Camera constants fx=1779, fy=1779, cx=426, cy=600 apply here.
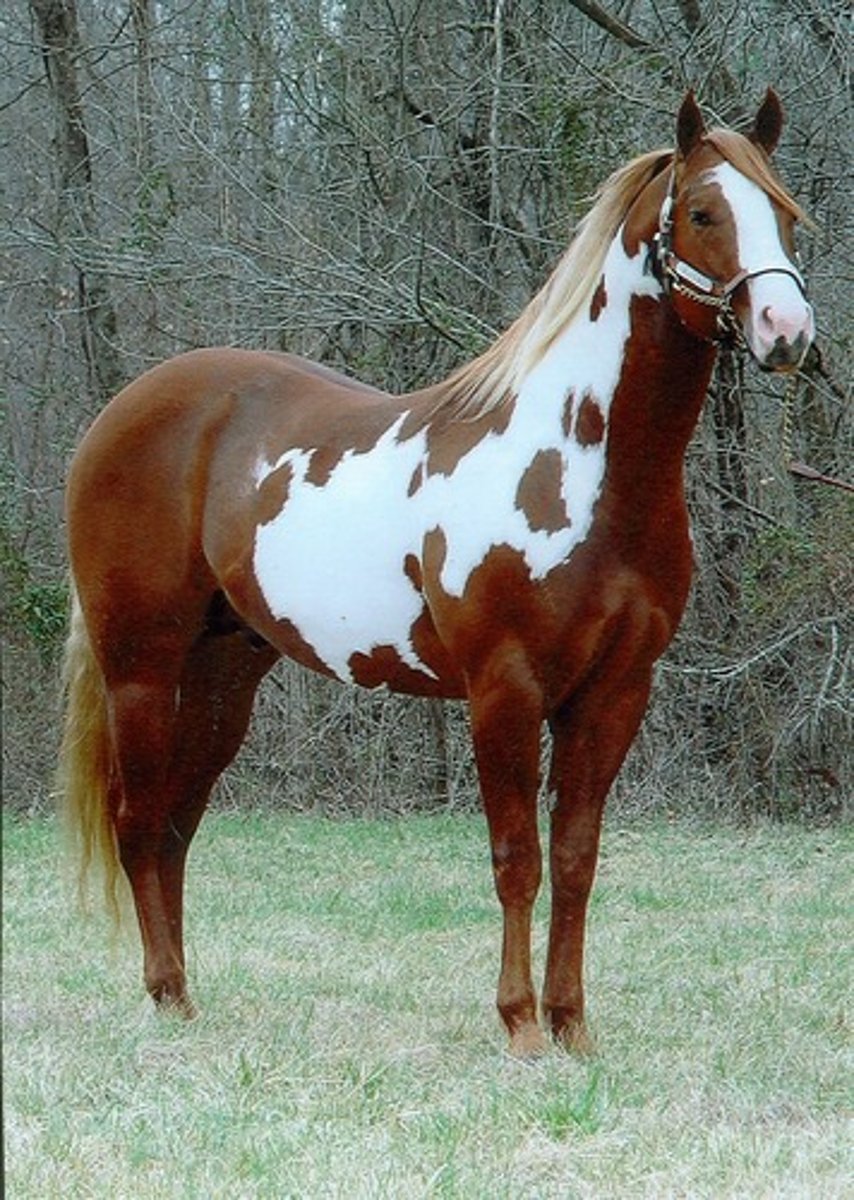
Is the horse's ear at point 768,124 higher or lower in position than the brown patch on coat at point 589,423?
higher

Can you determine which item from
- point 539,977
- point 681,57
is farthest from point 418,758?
point 539,977

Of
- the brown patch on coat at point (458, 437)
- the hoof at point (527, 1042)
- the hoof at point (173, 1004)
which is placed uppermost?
the brown patch on coat at point (458, 437)

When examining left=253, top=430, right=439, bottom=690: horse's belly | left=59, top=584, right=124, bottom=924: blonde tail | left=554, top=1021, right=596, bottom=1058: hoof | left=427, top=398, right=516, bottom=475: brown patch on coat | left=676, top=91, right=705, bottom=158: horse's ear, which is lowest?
left=554, top=1021, right=596, bottom=1058: hoof

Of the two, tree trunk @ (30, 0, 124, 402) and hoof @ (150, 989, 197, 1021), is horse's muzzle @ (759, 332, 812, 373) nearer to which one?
hoof @ (150, 989, 197, 1021)

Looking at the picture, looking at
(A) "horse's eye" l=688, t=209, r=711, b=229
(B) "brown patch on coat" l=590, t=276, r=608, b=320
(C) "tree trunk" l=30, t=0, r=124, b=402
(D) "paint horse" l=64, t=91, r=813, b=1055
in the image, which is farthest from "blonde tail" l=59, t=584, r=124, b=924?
(C) "tree trunk" l=30, t=0, r=124, b=402

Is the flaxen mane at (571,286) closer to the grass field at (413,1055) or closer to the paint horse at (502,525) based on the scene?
the paint horse at (502,525)

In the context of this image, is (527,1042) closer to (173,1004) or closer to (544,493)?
(173,1004)

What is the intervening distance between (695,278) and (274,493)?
4.02 ft

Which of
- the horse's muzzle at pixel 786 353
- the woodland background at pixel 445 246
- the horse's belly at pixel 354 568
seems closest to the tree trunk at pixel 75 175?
the woodland background at pixel 445 246

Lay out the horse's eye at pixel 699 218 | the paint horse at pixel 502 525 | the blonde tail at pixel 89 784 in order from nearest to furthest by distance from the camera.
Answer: the horse's eye at pixel 699 218, the paint horse at pixel 502 525, the blonde tail at pixel 89 784

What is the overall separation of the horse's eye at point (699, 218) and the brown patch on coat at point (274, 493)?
120cm

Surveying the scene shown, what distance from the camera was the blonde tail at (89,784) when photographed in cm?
466

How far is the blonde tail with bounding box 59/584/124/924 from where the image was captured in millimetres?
4656

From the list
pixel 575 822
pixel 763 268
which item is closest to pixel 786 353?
pixel 763 268
